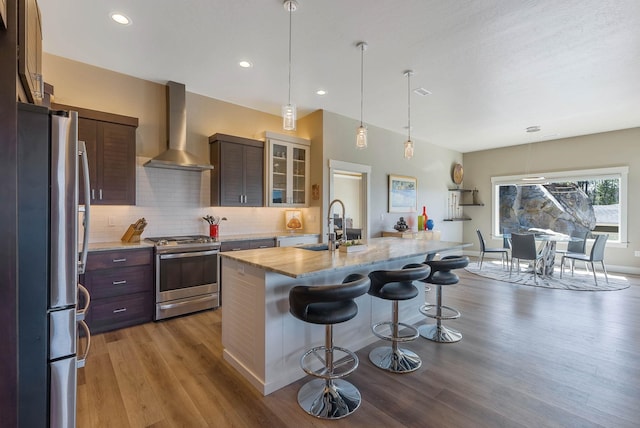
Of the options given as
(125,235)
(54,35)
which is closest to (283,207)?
(125,235)

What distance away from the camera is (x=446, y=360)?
2.59 meters

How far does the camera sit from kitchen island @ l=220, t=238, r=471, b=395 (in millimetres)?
2109

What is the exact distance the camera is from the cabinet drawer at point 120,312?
3080 millimetres

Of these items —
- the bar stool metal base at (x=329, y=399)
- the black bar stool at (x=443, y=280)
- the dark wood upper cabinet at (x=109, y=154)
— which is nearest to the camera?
the bar stool metal base at (x=329, y=399)

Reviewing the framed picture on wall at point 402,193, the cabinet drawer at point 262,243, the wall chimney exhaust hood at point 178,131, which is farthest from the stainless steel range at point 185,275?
the framed picture on wall at point 402,193

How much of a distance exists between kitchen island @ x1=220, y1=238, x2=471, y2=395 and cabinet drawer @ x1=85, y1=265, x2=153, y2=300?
139cm

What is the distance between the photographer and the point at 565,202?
7.06 meters

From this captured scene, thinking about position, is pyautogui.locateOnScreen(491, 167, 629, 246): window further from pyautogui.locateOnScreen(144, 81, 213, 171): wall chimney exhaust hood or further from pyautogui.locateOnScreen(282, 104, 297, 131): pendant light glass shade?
pyautogui.locateOnScreen(144, 81, 213, 171): wall chimney exhaust hood

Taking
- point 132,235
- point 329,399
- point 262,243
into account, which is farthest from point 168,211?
point 329,399

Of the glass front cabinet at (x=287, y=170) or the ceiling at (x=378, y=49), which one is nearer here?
the ceiling at (x=378, y=49)

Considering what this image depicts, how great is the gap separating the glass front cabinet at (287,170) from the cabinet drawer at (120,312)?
2148mm

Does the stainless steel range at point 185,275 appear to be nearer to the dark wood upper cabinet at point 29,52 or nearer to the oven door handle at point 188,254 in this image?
the oven door handle at point 188,254

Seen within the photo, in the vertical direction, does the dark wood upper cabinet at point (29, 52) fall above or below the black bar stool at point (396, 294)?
above

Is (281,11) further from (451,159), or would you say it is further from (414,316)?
(451,159)
